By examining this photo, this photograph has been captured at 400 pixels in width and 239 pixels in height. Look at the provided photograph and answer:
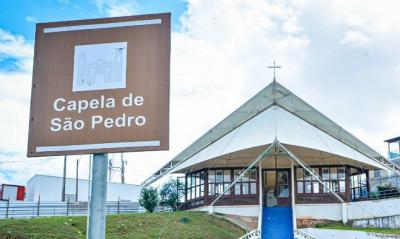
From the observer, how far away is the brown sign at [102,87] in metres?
6.91

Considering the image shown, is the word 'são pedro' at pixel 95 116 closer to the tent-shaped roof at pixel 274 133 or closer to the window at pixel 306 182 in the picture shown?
the tent-shaped roof at pixel 274 133

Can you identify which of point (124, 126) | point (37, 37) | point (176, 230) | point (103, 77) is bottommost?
point (176, 230)

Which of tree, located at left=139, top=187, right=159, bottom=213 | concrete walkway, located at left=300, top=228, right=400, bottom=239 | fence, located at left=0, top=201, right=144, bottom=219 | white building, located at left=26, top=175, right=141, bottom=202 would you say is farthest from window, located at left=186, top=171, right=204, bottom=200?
white building, located at left=26, top=175, right=141, bottom=202

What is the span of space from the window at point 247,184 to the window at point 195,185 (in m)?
2.19

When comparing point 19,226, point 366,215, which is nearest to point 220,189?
point 366,215

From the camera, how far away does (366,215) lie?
30.1 metres

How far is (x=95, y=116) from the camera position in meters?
6.98

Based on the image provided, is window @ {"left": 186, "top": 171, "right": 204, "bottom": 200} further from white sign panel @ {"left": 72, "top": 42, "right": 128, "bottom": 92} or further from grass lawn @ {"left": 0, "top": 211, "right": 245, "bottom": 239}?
white sign panel @ {"left": 72, "top": 42, "right": 128, "bottom": 92}

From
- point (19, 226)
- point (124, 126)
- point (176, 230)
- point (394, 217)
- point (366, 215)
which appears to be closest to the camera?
point (124, 126)

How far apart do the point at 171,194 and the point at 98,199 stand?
2979 centimetres

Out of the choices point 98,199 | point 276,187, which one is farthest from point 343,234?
point 98,199

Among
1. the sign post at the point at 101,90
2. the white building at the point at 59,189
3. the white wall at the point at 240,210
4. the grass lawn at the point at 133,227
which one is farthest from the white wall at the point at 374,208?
the sign post at the point at 101,90

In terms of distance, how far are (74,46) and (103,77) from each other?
0.57 metres

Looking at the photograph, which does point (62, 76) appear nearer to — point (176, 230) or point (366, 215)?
point (176, 230)
